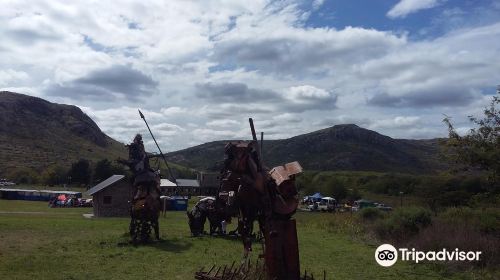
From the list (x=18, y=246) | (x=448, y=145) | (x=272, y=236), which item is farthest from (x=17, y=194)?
(x=272, y=236)

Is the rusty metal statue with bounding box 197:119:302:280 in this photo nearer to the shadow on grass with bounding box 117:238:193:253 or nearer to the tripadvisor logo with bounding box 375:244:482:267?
the tripadvisor logo with bounding box 375:244:482:267

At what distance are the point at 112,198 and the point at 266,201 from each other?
1469 inches

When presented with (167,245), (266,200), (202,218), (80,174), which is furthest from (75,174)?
(266,200)

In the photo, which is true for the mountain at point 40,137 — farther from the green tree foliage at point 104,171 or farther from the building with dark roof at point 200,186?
the building with dark roof at point 200,186

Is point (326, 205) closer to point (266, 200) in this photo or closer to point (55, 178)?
point (266, 200)

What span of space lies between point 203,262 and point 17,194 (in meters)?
63.5

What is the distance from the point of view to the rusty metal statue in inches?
407

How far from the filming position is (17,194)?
72000 millimetres

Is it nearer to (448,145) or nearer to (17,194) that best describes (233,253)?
(448,145)

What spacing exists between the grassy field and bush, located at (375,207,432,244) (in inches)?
54.2

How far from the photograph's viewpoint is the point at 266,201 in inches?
422

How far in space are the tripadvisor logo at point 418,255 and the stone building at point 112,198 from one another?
29.9 m

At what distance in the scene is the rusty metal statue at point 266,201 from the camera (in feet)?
33.9

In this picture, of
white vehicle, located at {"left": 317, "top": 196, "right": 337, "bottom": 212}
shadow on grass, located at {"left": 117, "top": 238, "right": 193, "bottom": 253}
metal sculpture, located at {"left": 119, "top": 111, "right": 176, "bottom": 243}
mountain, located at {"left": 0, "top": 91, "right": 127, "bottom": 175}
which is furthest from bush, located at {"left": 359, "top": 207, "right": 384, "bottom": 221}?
mountain, located at {"left": 0, "top": 91, "right": 127, "bottom": 175}
